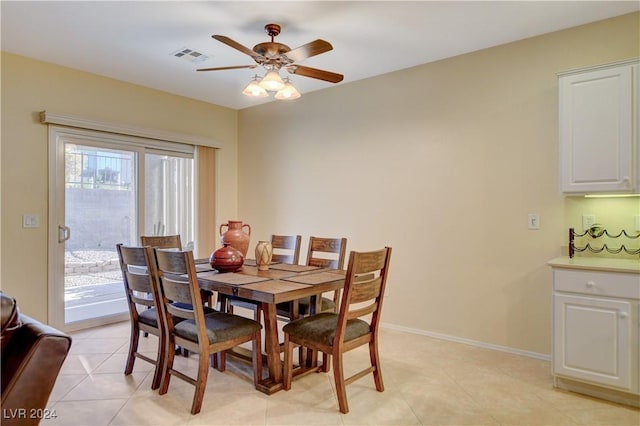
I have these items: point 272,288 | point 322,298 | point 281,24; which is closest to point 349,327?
point 272,288

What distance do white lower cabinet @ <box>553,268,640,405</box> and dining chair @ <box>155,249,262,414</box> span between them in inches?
75.9

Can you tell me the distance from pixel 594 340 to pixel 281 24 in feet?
9.67

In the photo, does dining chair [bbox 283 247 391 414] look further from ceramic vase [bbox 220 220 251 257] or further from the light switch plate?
the light switch plate

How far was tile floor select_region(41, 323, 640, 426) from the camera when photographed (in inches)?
83.4

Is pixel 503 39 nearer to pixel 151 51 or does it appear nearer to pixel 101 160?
pixel 151 51

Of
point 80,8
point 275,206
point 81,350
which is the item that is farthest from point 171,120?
point 81,350

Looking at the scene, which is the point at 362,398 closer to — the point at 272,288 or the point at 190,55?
the point at 272,288

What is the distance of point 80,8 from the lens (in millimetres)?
2607

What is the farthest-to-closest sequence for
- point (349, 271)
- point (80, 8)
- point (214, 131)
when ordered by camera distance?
point (214, 131) < point (80, 8) < point (349, 271)

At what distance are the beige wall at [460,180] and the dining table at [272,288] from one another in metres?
1.29

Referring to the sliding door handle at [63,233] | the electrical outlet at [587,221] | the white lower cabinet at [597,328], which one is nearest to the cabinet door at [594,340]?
the white lower cabinet at [597,328]

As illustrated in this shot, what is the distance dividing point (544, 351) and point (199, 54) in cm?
375

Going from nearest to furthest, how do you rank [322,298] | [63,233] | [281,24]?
[281,24] → [322,298] → [63,233]

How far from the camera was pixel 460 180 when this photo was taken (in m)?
3.40
